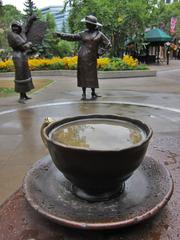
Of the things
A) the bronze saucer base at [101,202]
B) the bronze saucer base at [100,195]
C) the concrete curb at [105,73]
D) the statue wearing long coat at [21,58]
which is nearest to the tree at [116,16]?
the concrete curb at [105,73]

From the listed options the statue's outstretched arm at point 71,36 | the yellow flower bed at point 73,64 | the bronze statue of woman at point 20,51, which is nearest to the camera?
the bronze statue of woman at point 20,51

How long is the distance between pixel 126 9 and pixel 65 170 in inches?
730

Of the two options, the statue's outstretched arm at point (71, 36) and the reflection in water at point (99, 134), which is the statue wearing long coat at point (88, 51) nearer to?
the statue's outstretched arm at point (71, 36)

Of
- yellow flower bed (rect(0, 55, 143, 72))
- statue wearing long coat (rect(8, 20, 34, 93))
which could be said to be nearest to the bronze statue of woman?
statue wearing long coat (rect(8, 20, 34, 93))

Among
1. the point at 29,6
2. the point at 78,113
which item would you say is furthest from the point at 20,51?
the point at 29,6

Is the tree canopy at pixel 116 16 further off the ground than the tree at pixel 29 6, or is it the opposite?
the tree at pixel 29 6

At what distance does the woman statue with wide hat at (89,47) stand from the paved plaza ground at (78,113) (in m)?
0.63

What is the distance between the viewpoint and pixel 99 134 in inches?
77.0

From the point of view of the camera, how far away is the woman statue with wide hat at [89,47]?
6875 mm

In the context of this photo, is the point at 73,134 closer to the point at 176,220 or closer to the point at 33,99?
the point at 176,220

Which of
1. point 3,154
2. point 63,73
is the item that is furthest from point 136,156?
point 63,73

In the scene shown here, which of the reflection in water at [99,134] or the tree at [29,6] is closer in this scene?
the reflection in water at [99,134]

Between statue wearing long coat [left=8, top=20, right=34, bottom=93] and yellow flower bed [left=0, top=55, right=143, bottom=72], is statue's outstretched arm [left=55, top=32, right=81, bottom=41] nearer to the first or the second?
statue wearing long coat [left=8, top=20, right=34, bottom=93]

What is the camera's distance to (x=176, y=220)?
1856mm
